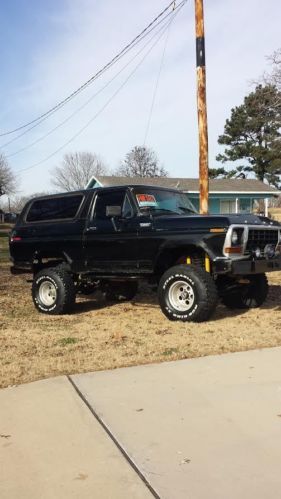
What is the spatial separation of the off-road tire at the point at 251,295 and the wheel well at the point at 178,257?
1.22 meters

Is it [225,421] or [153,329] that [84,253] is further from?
[225,421]

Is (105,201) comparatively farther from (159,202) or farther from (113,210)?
(159,202)

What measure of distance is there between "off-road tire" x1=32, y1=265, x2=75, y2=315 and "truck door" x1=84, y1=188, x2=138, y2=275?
46 centimetres

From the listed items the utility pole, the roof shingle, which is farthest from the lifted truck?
the roof shingle

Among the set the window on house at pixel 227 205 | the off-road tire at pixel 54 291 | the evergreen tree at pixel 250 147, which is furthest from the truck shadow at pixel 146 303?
the evergreen tree at pixel 250 147

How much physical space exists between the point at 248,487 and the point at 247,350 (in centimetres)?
295

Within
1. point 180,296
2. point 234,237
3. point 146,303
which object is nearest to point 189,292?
point 180,296

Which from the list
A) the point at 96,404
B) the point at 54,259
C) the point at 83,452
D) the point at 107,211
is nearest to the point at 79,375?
the point at 96,404

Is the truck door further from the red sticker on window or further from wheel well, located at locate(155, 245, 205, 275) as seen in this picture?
wheel well, located at locate(155, 245, 205, 275)

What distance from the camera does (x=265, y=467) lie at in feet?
11.0

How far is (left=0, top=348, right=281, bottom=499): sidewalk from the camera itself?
3.17 meters

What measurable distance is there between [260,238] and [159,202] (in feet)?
5.34

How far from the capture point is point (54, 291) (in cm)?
876

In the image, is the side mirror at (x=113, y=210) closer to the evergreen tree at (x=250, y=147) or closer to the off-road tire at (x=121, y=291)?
the off-road tire at (x=121, y=291)
